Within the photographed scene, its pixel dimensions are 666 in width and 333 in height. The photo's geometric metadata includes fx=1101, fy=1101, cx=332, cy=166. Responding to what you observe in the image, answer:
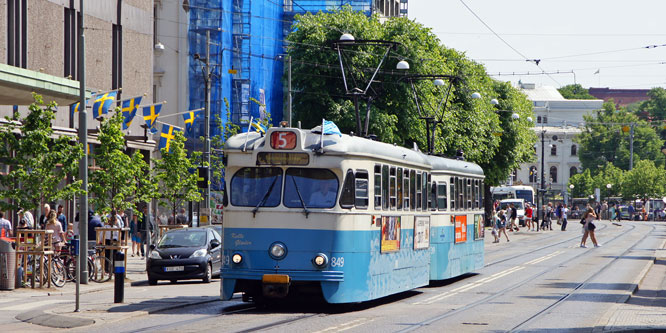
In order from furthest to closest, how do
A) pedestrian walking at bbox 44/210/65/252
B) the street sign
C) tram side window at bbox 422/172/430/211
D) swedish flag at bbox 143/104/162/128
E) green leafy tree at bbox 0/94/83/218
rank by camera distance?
swedish flag at bbox 143/104/162/128 → the street sign → pedestrian walking at bbox 44/210/65/252 → green leafy tree at bbox 0/94/83/218 → tram side window at bbox 422/172/430/211

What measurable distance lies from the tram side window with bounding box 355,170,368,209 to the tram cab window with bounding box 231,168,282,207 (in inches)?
49.1

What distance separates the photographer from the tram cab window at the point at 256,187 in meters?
17.2

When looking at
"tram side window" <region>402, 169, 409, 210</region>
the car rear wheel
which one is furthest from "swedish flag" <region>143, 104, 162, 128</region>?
"tram side window" <region>402, 169, 409, 210</region>

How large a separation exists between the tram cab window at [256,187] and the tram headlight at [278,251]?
2.09 ft

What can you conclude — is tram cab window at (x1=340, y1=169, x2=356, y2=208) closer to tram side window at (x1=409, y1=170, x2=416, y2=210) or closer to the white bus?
tram side window at (x1=409, y1=170, x2=416, y2=210)

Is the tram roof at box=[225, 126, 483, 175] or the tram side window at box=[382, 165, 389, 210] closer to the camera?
the tram roof at box=[225, 126, 483, 175]

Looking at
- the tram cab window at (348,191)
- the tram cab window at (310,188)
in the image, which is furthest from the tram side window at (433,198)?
the tram cab window at (310,188)

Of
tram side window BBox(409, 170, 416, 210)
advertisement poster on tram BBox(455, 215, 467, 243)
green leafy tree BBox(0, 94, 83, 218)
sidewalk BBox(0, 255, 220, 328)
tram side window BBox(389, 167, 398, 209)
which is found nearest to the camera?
sidewalk BBox(0, 255, 220, 328)

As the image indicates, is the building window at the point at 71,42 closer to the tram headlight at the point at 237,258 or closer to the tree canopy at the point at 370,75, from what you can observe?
the tree canopy at the point at 370,75

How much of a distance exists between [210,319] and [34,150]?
30.6 ft

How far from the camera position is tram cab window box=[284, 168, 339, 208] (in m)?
17.1

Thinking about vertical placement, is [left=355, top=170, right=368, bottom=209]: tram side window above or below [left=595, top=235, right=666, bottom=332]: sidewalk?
above

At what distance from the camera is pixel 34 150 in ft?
78.4

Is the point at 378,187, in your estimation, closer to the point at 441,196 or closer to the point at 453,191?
the point at 441,196
